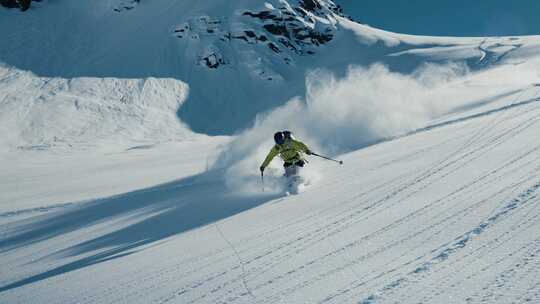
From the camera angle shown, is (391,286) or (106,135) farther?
(106,135)

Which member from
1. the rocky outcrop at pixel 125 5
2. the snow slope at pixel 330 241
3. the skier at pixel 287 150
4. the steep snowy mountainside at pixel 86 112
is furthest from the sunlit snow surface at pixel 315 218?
the rocky outcrop at pixel 125 5

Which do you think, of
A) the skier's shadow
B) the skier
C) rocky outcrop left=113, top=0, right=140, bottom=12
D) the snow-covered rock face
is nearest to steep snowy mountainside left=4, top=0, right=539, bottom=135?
the snow-covered rock face

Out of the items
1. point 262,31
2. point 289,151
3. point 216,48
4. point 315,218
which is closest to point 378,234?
point 315,218

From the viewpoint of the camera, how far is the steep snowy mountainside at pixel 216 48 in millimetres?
47625

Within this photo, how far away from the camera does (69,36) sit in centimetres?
5462

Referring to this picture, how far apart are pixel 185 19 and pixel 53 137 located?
3343 centimetres

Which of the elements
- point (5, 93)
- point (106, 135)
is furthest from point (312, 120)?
point (5, 93)

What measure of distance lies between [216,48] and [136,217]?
50.0 m

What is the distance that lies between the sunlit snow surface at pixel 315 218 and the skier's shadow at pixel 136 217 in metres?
0.05

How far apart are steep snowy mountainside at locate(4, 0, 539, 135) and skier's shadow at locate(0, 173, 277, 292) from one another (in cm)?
2835

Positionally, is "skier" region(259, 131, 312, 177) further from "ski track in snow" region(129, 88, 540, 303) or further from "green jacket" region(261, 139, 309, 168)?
"ski track in snow" region(129, 88, 540, 303)

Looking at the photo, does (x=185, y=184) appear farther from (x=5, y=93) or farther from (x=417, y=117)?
(x=5, y=93)

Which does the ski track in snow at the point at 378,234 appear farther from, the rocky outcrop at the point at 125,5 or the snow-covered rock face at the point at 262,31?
the rocky outcrop at the point at 125,5

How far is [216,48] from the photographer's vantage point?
57094mm
